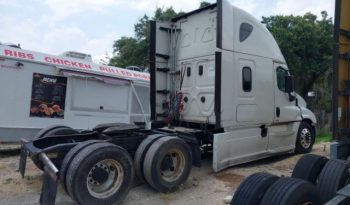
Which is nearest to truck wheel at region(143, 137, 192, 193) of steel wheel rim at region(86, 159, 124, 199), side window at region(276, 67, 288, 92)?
steel wheel rim at region(86, 159, 124, 199)

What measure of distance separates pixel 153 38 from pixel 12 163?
4.47 meters

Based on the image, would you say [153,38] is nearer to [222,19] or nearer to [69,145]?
[222,19]

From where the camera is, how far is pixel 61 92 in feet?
34.8

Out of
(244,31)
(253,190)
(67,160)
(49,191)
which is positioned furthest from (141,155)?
(244,31)

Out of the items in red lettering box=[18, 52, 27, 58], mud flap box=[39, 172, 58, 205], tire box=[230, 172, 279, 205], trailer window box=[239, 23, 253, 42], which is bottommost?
mud flap box=[39, 172, 58, 205]

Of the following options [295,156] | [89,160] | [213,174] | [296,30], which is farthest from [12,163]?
[296,30]

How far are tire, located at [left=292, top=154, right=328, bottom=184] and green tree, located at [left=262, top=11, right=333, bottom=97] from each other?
721 inches

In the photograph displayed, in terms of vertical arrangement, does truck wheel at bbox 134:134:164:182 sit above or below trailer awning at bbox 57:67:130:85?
below

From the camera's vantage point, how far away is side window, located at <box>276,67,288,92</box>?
9.01 metres

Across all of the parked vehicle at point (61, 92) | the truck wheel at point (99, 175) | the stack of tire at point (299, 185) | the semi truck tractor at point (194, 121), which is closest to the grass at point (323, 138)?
the semi truck tractor at point (194, 121)

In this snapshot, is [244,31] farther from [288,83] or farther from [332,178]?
[332,178]

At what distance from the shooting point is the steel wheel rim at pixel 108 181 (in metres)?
5.44

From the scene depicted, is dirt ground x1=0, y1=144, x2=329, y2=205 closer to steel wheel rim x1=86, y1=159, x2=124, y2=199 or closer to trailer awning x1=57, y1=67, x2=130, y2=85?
steel wheel rim x1=86, y1=159, x2=124, y2=199

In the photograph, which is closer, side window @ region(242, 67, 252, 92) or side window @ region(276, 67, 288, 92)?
side window @ region(242, 67, 252, 92)
